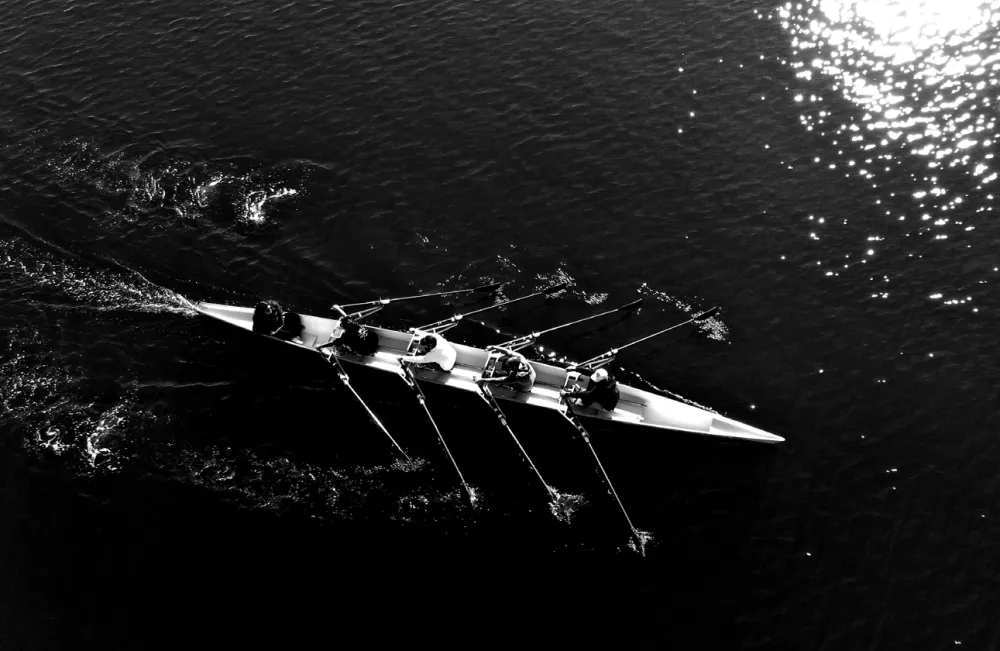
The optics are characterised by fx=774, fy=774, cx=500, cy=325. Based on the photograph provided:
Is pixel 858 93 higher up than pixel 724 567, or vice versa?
pixel 858 93

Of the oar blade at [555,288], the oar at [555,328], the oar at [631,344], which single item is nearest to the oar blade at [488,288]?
the oar blade at [555,288]

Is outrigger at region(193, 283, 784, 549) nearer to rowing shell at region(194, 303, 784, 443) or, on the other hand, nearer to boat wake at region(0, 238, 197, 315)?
rowing shell at region(194, 303, 784, 443)

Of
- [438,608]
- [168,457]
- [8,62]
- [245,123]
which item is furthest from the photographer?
[8,62]

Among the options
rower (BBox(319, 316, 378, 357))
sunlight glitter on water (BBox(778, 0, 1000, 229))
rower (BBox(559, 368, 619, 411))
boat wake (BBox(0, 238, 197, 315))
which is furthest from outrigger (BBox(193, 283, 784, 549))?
sunlight glitter on water (BBox(778, 0, 1000, 229))

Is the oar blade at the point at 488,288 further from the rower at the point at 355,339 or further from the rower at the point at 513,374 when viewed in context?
the rower at the point at 355,339

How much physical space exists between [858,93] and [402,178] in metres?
31.2

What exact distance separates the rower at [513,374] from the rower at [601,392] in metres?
2.80

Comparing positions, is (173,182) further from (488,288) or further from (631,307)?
(631,307)

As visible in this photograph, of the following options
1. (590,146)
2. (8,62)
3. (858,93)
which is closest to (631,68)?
(590,146)

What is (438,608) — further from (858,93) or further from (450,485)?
(858,93)

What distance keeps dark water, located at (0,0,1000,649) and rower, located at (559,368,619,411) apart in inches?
89.9

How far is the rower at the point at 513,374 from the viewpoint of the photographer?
38.0m

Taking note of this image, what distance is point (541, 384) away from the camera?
39.0m

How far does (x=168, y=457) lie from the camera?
38.7 m
